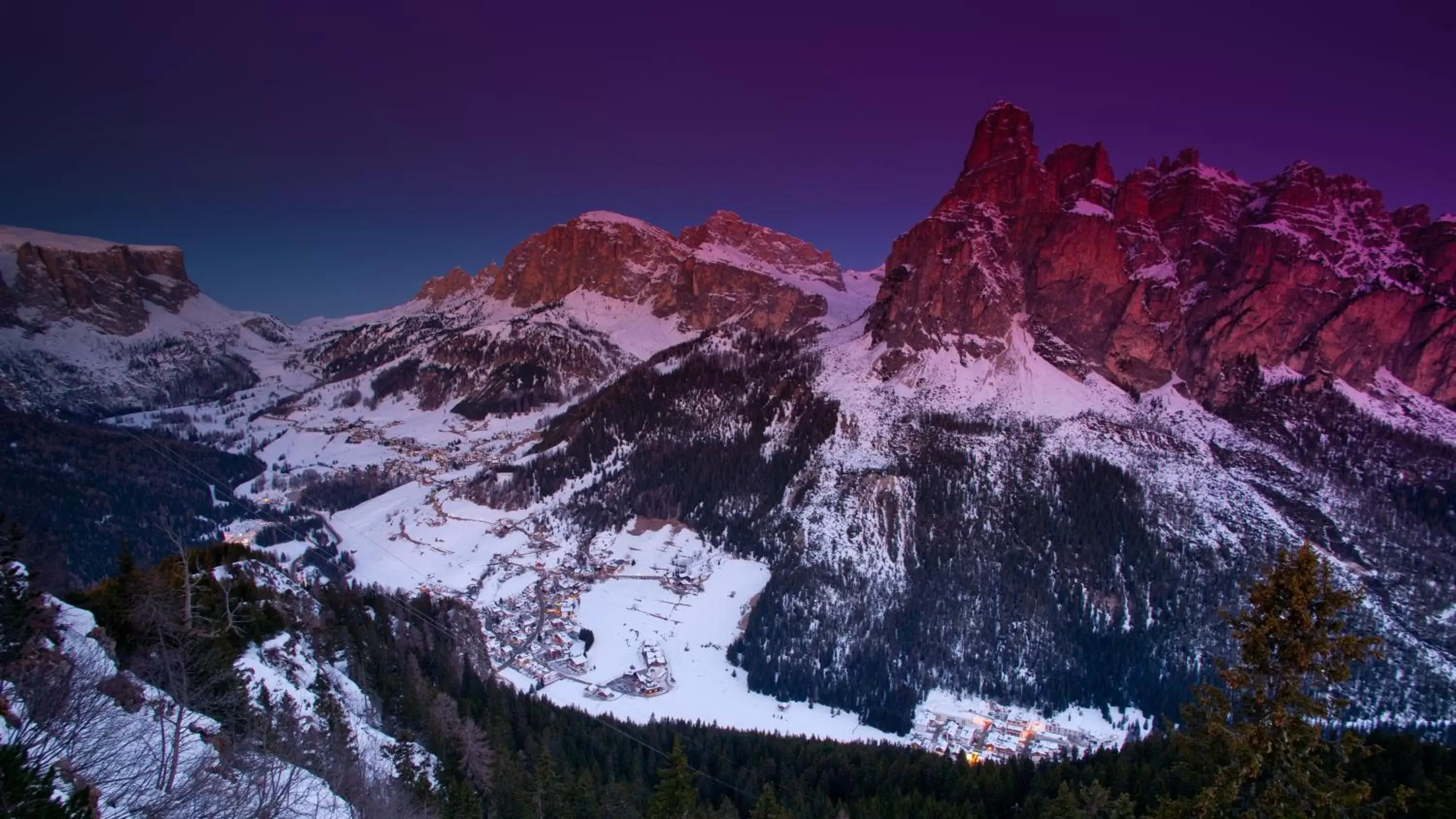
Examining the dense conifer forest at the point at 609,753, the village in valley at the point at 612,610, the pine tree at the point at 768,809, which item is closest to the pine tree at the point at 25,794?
the dense conifer forest at the point at 609,753

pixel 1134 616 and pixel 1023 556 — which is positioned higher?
pixel 1023 556

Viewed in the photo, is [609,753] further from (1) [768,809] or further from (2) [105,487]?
(2) [105,487]

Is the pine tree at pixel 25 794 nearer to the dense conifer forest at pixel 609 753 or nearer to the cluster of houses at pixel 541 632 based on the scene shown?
the dense conifer forest at pixel 609 753

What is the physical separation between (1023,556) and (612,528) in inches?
2155

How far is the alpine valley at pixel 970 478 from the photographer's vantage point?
7206 centimetres

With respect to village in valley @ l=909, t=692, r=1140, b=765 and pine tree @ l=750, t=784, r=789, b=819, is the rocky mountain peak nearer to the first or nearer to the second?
village in valley @ l=909, t=692, r=1140, b=765

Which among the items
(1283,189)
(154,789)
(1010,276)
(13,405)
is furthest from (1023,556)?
(13,405)

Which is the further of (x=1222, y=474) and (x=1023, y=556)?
(x=1222, y=474)

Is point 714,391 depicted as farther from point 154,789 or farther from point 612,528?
point 154,789

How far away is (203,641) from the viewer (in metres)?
27.9

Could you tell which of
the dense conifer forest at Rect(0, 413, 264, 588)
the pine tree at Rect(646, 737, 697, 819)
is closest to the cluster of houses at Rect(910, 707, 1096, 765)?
the pine tree at Rect(646, 737, 697, 819)

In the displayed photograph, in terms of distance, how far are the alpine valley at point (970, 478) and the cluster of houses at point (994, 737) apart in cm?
178

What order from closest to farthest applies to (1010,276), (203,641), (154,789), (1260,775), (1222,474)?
1. (1260,775)
2. (154,789)
3. (203,641)
4. (1222,474)
5. (1010,276)

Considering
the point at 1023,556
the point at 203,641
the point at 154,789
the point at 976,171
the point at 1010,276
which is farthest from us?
the point at 976,171
